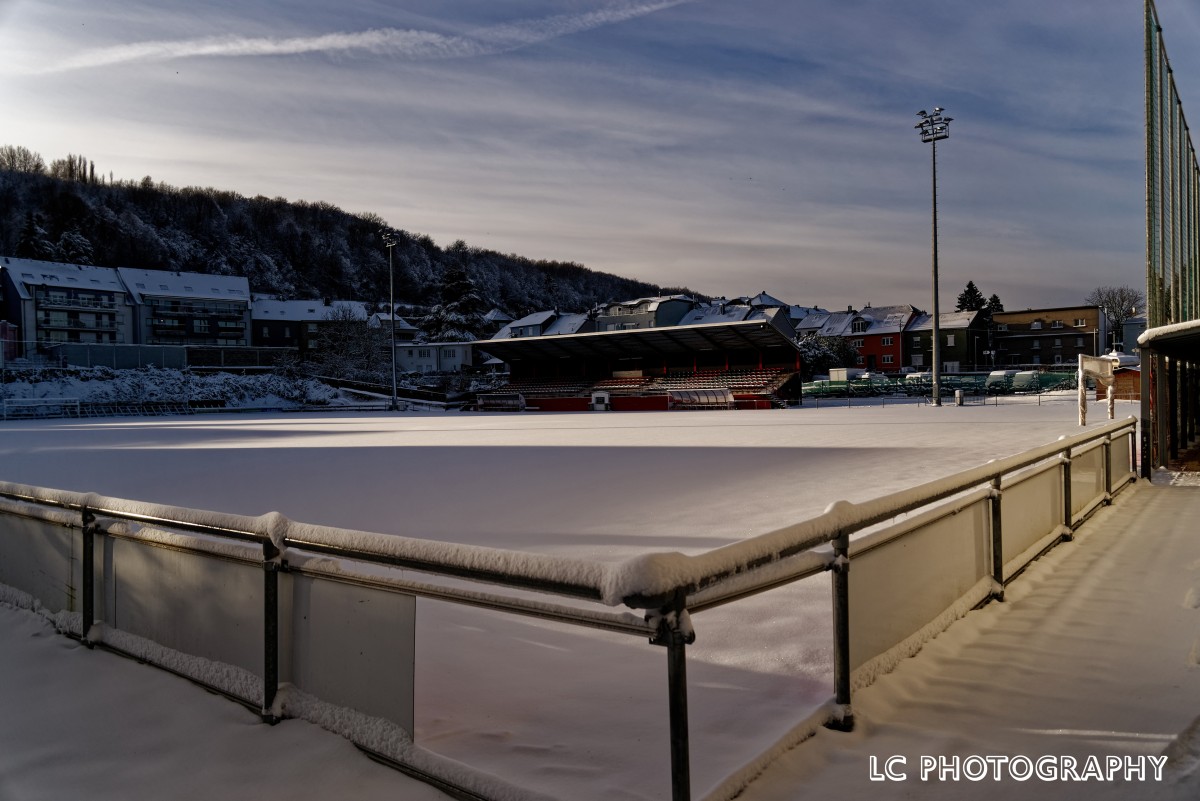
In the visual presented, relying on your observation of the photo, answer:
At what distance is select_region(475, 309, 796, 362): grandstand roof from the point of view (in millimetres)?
47156

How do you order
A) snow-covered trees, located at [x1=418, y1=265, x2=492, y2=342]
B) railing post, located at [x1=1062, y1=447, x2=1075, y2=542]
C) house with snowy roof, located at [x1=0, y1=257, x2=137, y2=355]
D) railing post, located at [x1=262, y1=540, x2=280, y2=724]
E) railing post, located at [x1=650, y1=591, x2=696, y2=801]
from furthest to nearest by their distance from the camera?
1. snow-covered trees, located at [x1=418, y1=265, x2=492, y2=342]
2. house with snowy roof, located at [x1=0, y1=257, x2=137, y2=355]
3. railing post, located at [x1=1062, y1=447, x2=1075, y2=542]
4. railing post, located at [x1=262, y1=540, x2=280, y2=724]
5. railing post, located at [x1=650, y1=591, x2=696, y2=801]

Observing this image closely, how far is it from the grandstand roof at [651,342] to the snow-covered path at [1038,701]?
134ft

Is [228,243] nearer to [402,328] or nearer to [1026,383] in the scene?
[402,328]

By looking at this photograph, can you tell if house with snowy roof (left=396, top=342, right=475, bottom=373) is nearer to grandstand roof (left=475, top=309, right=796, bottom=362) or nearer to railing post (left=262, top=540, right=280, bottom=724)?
grandstand roof (left=475, top=309, right=796, bottom=362)

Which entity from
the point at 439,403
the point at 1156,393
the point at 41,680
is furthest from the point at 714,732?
the point at 439,403

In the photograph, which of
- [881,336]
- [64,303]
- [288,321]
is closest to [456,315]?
[288,321]

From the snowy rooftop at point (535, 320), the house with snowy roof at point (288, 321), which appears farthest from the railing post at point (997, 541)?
the house with snowy roof at point (288, 321)

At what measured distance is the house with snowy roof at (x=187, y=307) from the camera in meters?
79.0

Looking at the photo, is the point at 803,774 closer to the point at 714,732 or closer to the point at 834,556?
the point at 714,732

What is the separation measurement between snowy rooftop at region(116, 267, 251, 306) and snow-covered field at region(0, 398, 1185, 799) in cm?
6501

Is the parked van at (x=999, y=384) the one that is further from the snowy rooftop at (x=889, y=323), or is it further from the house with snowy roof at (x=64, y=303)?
the house with snowy roof at (x=64, y=303)

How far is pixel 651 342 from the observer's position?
51.5 metres

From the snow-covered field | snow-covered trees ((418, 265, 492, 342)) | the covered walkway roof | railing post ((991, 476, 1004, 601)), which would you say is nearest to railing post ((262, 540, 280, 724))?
the snow-covered field

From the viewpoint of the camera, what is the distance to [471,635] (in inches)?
198
